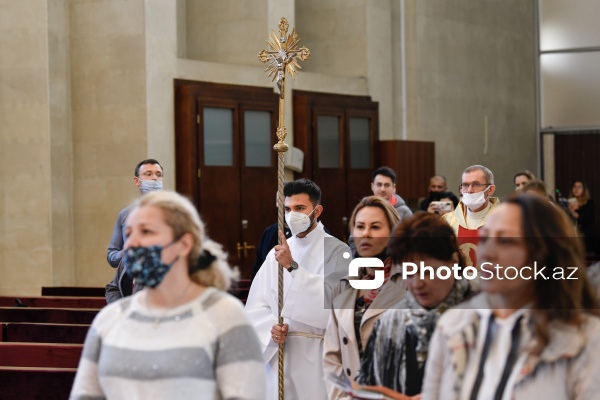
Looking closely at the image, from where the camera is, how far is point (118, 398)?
3172mm

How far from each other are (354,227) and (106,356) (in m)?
1.67

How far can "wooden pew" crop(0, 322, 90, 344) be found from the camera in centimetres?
759

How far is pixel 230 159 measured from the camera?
13609 millimetres

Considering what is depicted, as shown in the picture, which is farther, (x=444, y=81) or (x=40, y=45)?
(x=444, y=81)

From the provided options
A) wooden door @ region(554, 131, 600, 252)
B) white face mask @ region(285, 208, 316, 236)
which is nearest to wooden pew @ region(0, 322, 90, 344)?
white face mask @ region(285, 208, 316, 236)

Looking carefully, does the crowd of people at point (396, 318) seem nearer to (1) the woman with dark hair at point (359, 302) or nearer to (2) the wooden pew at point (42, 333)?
(1) the woman with dark hair at point (359, 302)

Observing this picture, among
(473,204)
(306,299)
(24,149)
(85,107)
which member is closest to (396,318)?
(306,299)

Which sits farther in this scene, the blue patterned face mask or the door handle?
the door handle

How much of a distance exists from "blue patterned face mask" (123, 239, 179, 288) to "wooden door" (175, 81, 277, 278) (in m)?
9.80

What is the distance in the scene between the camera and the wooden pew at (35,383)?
228 inches

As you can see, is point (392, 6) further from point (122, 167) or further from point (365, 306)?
point (365, 306)

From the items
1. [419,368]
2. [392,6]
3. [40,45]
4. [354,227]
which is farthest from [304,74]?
[419,368]

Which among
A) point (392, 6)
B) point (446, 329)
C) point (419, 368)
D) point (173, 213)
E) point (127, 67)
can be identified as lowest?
point (419, 368)

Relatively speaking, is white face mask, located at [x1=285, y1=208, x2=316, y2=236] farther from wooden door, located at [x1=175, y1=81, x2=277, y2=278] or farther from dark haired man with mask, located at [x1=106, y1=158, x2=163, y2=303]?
wooden door, located at [x1=175, y1=81, x2=277, y2=278]
